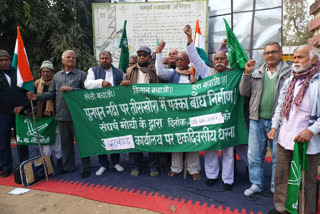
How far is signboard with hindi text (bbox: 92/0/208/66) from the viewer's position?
7.04m

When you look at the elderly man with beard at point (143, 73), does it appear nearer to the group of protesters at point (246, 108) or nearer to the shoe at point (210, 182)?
the group of protesters at point (246, 108)

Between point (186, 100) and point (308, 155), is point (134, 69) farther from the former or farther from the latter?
point (308, 155)

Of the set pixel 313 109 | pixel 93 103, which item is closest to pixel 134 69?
pixel 93 103

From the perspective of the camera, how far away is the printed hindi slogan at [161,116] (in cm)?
304

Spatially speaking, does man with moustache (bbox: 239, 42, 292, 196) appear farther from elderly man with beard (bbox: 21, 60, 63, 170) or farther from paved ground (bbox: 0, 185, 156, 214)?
elderly man with beard (bbox: 21, 60, 63, 170)

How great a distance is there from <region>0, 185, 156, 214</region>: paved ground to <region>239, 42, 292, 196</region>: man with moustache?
1.49 m

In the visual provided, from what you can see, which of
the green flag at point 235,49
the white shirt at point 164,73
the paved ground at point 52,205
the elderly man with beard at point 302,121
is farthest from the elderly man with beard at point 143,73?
the elderly man with beard at point 302,121

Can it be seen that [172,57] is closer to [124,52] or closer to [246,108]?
[124,52]

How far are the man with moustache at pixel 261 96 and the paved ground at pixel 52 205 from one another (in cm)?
149

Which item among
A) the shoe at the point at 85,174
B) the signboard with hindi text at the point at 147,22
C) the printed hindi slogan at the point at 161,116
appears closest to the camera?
the printed hindi slogan at the point at 161,116

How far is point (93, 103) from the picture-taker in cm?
A: 357

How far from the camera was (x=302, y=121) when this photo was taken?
2.14m

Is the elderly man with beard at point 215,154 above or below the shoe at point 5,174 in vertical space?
above

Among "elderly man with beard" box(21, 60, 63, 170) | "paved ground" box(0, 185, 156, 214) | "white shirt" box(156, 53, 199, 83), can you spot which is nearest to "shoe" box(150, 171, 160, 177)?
"paved ground" box(0, 185, 156, 214)
